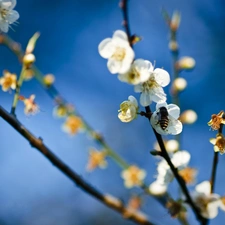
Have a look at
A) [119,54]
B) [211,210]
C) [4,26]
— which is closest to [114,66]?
[119,54]

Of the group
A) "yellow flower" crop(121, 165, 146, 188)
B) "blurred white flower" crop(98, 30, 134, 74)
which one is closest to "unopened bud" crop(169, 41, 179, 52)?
"yellow flower" crop(121, 165, 146, 188)

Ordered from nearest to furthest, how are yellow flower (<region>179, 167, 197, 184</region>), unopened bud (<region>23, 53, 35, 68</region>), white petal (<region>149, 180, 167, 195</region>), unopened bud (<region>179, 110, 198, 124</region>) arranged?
unopened bud (<region>23, 53, 35, 68</region>) → white petal (<region>149, 180, 167, 195</region>) → yellow flower (<region>179, 167, 197, 184</region>) → unopened bud (<region>179, 110, 198, 124</region>)

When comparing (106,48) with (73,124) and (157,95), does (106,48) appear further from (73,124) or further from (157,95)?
(73,124)

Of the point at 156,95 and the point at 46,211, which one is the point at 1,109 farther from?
the point at 46,211

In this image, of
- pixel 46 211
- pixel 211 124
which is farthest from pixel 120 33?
pixel 46 211

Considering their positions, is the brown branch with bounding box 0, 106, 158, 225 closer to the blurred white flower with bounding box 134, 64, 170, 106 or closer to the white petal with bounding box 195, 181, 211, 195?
the white petal with bounding box 195, 181, 211, 195

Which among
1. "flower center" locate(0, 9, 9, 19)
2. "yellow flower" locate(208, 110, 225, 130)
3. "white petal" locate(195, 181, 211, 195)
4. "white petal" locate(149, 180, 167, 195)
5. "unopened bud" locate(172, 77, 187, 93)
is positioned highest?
"unopened bud" locate(172, 77, 187, 93)

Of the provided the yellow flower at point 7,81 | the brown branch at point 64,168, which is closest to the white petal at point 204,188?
the brown branch at point 64,168
